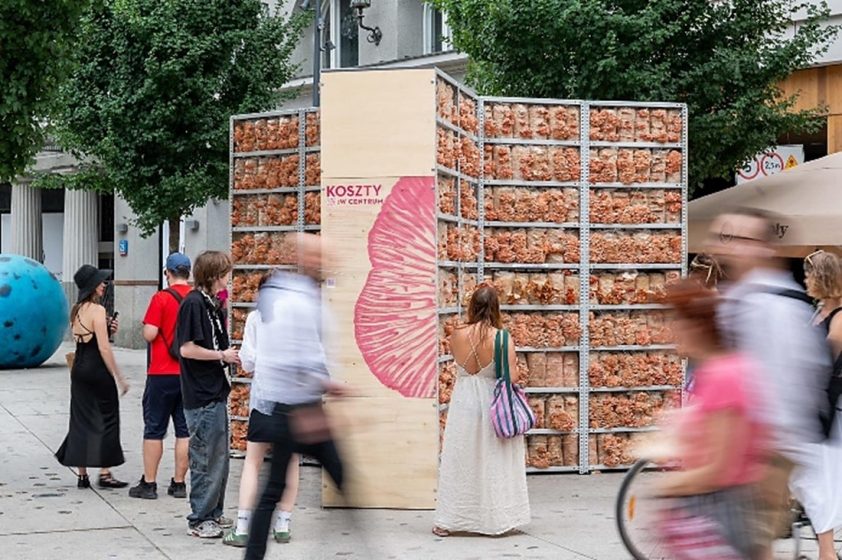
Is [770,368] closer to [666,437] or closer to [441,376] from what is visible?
[666,437]

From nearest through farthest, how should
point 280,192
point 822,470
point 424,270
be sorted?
point 822,470
point 424,270
point 280,192

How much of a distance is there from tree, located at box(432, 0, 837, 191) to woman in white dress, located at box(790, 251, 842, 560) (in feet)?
27.2

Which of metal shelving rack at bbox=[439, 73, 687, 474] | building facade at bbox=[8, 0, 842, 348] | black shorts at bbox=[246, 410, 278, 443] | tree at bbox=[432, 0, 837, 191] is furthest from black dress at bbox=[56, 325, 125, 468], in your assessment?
building facade at bbox=[8, 0, 842, 348]

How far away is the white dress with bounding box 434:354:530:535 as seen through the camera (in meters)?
9.30

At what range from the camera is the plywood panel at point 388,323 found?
10141 millimetres

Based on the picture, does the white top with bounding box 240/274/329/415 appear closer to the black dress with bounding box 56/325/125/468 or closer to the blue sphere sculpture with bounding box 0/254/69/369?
the black dress with bounding box 56/325/125/468

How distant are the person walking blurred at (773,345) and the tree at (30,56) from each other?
7.34 m

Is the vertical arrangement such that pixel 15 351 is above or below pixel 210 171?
below

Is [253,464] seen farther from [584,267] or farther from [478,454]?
[584,267]

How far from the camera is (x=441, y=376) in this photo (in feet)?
35.0

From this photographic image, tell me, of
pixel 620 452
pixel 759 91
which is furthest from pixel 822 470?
pixel 759 91

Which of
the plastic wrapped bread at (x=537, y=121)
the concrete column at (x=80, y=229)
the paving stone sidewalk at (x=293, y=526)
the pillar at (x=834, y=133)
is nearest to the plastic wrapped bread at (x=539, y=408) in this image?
the paving stone sidewalk at (x=293, y=526)

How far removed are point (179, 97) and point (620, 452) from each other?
460 inches

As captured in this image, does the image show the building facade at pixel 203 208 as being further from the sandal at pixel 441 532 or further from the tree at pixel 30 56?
the sandal at pixel 441 532
